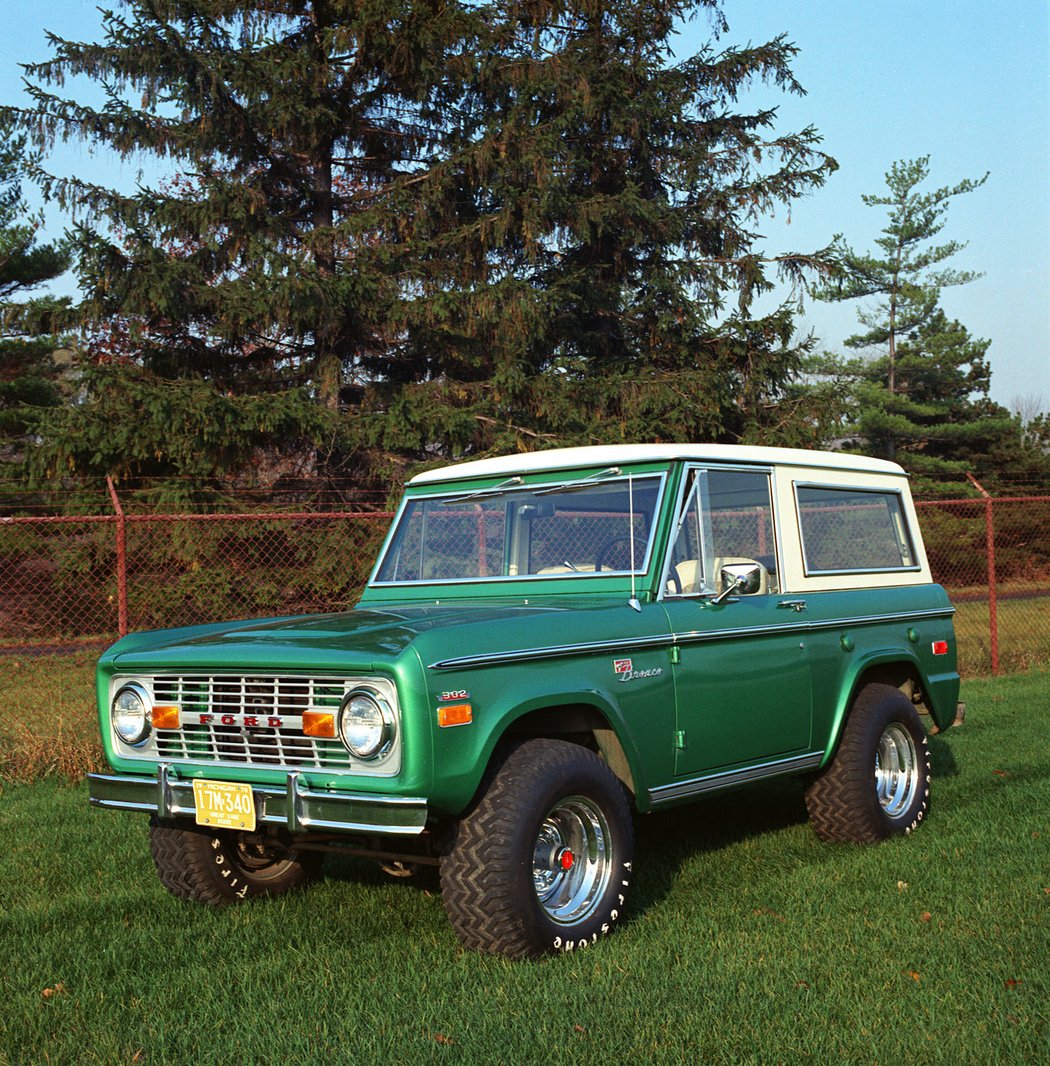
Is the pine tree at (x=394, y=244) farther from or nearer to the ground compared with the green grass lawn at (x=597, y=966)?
farther from the ground

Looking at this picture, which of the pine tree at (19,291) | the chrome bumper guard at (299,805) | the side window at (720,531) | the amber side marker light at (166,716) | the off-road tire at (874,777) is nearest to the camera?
the chrome bumper guard at (299,805)

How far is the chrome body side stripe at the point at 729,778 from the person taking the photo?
5066mm

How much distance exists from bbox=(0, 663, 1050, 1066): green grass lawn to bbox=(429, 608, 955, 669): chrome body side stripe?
1.08 metres

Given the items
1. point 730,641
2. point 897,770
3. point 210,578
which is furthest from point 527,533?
point 210,578

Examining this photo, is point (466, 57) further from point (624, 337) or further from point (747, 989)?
point (747, 989)

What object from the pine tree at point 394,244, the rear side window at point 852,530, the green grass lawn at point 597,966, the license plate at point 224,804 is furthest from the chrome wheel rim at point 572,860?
the pine tree at point 394,244

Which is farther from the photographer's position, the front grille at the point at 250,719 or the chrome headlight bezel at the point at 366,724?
the front grille at the point at 250,719

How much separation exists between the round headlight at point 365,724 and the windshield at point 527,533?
1.59 metres

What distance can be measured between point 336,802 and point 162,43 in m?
16.2

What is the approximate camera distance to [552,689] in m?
4.54

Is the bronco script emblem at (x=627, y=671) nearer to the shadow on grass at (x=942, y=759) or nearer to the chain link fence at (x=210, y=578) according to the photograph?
the shadow on grass at (x=942, y=759)

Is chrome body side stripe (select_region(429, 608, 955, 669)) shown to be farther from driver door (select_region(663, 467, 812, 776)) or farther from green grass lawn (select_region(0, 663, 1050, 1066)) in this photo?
green grass lawn (select_region(0, 663, 1050, 1066))

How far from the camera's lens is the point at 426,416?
17719 millimetres

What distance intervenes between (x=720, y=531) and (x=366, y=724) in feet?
7.14
